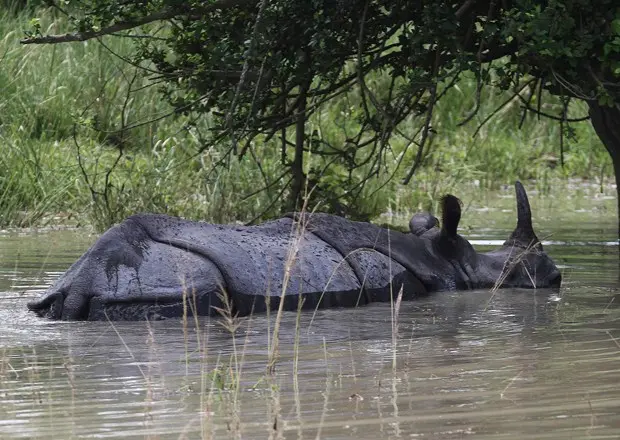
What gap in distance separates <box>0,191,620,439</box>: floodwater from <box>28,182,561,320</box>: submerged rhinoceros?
0.16 metres

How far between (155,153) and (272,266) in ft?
15.4

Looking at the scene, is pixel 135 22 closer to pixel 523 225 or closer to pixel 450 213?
pixel 450 213

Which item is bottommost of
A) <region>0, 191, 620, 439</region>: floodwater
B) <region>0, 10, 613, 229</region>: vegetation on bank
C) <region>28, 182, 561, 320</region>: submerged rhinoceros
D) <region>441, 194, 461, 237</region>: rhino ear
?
<region>0, 191, 620, 439</region>: floodwater

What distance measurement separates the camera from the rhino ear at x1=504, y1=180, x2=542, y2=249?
311 inches

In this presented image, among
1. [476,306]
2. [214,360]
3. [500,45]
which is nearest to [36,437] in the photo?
[214,360]

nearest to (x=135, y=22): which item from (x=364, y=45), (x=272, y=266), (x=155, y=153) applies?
(x=364, y=45)

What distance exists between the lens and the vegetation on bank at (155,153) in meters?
10.4

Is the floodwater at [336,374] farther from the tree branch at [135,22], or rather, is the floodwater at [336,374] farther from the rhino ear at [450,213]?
the tree branch at [135,22]

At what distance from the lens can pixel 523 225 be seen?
802 cm

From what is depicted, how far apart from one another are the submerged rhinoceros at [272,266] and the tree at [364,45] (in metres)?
0.53

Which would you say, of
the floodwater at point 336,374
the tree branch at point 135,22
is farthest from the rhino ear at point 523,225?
the tree branch at point 135,22

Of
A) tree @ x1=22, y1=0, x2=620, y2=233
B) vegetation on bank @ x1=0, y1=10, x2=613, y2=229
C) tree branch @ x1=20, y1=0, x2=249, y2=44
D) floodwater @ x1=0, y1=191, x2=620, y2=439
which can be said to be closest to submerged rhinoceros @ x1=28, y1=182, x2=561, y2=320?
floodwater @ x1=0, y1=191, x2=620, y2=439

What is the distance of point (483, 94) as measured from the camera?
15.6 meters

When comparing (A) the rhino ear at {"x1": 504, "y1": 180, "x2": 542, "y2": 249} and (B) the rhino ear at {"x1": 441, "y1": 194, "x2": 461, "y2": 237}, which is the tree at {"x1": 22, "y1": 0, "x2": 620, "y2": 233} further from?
(A) the rhino ear at {"x1": 504, "y1": 180, "x2": 542, "y2": 249}
